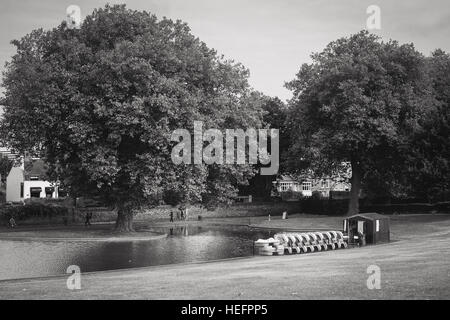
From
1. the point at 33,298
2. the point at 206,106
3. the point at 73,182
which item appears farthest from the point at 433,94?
the point at 33,298

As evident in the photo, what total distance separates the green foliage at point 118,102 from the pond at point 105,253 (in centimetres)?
524

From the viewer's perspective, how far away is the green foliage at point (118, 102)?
42188 millimetres

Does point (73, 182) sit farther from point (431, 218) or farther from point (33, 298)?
point (431, 218)

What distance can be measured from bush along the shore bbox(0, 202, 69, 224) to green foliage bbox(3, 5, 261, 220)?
1319cm

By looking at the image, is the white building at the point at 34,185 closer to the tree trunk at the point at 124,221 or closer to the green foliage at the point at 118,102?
the tree trunk at the point at 124,221

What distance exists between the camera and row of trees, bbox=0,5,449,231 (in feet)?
139

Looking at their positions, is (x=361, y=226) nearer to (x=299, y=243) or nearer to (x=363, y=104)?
(x=299, y=243)

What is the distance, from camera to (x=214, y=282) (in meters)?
16.6

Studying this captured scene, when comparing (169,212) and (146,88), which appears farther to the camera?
(169,212)

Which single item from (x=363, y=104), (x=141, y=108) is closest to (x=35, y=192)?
(x=363, y=104)

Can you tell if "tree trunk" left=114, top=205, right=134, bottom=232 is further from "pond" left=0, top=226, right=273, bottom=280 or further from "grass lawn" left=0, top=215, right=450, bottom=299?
"grass lawn" left=0, top=215, right=450, bottom=299

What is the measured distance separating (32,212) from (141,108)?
2693 centimetres

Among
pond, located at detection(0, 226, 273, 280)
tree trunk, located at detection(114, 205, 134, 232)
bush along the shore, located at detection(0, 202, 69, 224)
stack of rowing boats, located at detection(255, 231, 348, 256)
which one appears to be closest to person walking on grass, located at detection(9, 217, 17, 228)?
bush along the shore, located at detection(0, 202, 69, 224)
